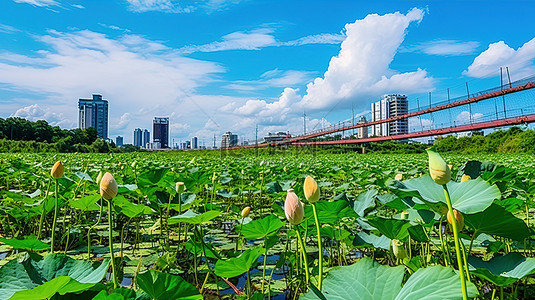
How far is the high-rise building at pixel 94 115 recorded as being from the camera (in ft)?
257

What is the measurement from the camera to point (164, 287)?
64 cm

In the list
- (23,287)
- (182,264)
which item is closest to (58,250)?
(182,264)

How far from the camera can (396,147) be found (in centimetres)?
3503

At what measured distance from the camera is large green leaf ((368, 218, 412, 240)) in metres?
0.98

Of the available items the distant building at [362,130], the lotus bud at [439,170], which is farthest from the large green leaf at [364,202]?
the distant building at [362,130]

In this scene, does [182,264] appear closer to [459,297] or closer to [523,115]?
[459,297]

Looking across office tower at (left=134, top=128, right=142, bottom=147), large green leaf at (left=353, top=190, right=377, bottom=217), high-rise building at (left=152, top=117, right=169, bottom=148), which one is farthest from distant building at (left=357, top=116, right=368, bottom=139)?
office tower at (left=134, top=128, right=142, bottom=147)

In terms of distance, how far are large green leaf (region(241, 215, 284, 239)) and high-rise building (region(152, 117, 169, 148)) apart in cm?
5860

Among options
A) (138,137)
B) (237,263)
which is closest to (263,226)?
(237,263)

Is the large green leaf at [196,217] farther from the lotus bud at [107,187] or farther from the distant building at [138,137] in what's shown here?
the distant building at [138,137]

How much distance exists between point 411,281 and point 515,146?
27.5 m

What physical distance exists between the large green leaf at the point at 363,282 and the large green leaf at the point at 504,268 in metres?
0.25

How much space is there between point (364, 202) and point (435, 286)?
0.84 meters

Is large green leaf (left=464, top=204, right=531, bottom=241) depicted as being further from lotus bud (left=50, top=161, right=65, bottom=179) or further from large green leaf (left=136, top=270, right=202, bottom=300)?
lotus bud (left=50, top=161, right=65, bottom=179)
